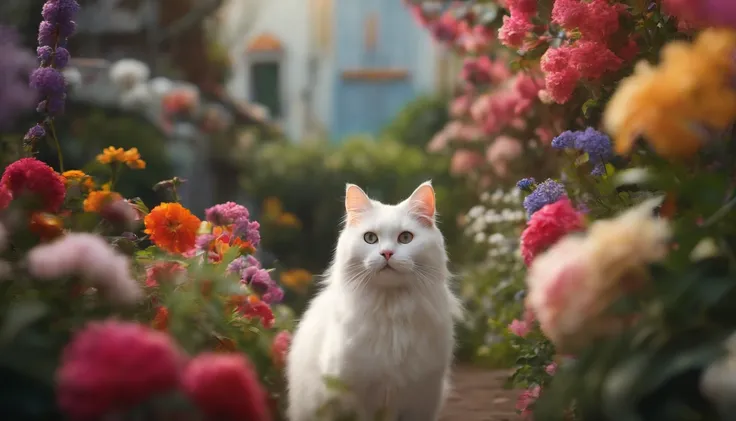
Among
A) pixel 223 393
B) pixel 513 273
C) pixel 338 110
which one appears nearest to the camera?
pixel 223 393

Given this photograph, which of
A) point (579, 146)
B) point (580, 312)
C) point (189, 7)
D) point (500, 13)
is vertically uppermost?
point (189, 7)

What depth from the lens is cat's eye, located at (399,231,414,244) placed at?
8.82ft

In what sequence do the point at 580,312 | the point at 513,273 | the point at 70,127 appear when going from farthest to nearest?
the point at 70,127
the point at 513,273
the point at 580,312

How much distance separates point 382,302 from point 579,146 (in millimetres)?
788

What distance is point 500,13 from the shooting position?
396cm

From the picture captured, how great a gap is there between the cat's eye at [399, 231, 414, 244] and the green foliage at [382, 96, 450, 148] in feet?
25.0

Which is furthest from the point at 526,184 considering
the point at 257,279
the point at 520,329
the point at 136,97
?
the point at 136,97

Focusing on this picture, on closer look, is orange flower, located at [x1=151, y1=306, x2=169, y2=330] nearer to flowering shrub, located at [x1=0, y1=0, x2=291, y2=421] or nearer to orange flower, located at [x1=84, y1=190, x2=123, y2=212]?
flowering shrub, located at [x1=0, y1=0, x2=291, y2=421]

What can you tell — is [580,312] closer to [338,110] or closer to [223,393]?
[223,393]

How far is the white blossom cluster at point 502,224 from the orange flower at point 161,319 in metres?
3.10

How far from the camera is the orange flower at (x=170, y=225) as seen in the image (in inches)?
106

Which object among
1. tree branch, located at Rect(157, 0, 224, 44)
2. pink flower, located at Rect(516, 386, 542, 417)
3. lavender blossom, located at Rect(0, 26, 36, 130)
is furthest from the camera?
tree branch, located at Rect(157, 0, 224, 44)

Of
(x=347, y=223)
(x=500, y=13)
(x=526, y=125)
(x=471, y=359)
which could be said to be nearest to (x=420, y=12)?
(x=526, y=125)

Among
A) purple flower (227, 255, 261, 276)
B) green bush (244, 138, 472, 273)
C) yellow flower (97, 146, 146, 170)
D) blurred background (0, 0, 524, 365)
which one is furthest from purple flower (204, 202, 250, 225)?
green bush (244, 138, 472, 273)
